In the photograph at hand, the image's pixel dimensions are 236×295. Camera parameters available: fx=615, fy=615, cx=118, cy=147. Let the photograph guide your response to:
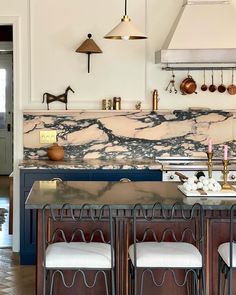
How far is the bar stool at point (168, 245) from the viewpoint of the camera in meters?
3.42

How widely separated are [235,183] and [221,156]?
1765mm

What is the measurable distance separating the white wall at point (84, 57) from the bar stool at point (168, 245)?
2499 mm

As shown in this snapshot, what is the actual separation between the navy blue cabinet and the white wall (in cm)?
58

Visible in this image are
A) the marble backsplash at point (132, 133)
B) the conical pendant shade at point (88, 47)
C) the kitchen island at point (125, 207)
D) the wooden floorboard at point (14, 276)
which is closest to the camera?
the kitchen island at point (125, 207)

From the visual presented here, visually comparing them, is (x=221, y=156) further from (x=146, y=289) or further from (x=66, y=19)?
(x=146, y=289)

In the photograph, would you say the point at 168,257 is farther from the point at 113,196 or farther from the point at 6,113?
the point at 6,113

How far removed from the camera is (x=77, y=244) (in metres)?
3.61

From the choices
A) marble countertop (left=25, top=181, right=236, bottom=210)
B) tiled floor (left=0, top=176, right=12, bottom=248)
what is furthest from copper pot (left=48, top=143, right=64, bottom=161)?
marble countertop (left=25, top=181, right=236, bottom=210)

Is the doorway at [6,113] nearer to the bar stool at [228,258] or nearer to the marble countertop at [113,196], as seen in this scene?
the marble countertop at [113,196]

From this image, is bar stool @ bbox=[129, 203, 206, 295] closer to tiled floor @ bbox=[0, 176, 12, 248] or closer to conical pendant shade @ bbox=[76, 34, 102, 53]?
tiled floor @ bbox=[0, 176, 12, 248]

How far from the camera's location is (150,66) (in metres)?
6.18

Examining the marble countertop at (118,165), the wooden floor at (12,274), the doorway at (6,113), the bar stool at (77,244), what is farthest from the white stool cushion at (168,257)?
the doorway at (6,113)

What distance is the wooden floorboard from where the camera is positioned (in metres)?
4.86

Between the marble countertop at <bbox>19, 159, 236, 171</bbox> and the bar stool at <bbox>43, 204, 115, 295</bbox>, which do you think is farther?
the marble countertop at <bbox>19, 159, 236, 171</bbox>
